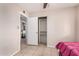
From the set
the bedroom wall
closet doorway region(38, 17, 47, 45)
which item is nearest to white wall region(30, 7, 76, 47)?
closet doorway region(38, 17, 47, 45)

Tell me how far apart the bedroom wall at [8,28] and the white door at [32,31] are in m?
2.29

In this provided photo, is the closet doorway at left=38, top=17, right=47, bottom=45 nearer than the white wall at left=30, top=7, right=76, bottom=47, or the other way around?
the white wall at left=30, top=7, right=76, bottom=47

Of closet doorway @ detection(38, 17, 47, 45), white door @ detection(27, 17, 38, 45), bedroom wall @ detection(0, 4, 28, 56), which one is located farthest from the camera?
closet doorway @ detection(38, 17, 47, 45)

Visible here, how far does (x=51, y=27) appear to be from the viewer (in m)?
6.30

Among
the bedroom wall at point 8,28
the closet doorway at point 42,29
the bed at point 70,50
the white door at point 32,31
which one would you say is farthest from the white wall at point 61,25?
the bed at point 70,50

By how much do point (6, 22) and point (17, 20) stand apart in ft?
2.82

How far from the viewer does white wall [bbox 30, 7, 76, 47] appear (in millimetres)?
5848

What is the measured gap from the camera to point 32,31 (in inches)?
285

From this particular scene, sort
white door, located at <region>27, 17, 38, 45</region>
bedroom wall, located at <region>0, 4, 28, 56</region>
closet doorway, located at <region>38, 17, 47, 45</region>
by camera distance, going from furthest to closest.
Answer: closet doorway, located at <region>38, 17, 47, 45</region>
white door, located at <region>27, 17, 38, 45</region>
bedroom wall, located at <region>0, 4, 28, 56</region>

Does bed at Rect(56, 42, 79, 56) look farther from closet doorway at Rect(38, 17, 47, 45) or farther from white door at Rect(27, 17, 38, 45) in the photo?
closet doorway at Rect(38, 17, 47, 45)

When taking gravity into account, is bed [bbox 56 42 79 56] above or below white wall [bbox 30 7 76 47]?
below

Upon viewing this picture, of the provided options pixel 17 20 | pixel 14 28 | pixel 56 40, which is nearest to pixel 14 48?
pixel 14 28

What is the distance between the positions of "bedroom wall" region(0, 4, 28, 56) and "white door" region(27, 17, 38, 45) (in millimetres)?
2291

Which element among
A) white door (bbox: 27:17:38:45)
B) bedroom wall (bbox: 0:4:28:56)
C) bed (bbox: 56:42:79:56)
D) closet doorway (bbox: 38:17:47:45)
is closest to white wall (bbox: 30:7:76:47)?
white door (bbox: 27:17:38:45)
